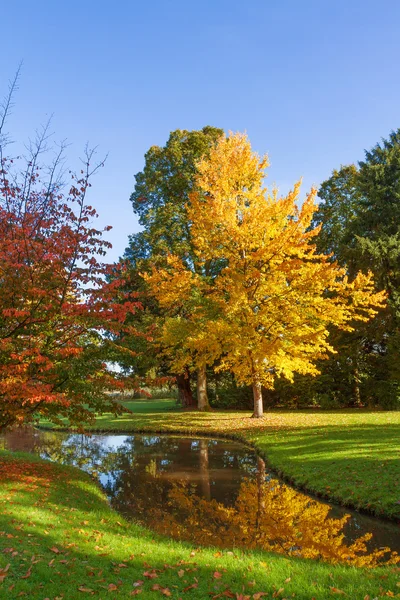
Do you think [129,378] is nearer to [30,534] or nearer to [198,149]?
[30,534]

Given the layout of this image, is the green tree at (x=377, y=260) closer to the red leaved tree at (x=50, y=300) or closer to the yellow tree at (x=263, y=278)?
the yellow tree at (x=263, y=278)

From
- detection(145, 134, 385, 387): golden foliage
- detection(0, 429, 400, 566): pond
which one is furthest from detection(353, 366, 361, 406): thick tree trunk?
detection(0, 429, 400, 566): pond

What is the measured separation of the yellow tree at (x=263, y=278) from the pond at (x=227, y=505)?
4199 millimetres

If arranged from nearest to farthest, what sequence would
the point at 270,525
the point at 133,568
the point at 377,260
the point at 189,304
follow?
1. the point at 133,568
2. the point at 270,525
3. the point at 189,304
4. the point at 377,260

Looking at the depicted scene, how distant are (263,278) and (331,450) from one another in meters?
7.63

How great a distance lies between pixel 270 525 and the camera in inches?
325

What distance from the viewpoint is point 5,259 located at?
9.30 meters

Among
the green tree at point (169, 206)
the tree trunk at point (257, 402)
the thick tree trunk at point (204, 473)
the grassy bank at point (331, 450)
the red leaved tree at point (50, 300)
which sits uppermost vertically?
the green tree at point (169, 206)

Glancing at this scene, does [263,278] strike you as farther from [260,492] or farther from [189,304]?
[260,492]

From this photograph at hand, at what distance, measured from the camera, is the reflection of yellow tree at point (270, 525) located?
6.90 m

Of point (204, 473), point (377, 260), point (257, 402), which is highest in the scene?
point (377, 260)

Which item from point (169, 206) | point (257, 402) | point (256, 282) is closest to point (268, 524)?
point (256, 282)

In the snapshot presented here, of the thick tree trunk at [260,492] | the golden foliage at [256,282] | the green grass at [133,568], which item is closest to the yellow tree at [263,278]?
the golden foliage at [256,282]

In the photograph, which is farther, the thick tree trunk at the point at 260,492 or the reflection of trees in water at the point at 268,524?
the thick tree trunk at the point at 260,492
